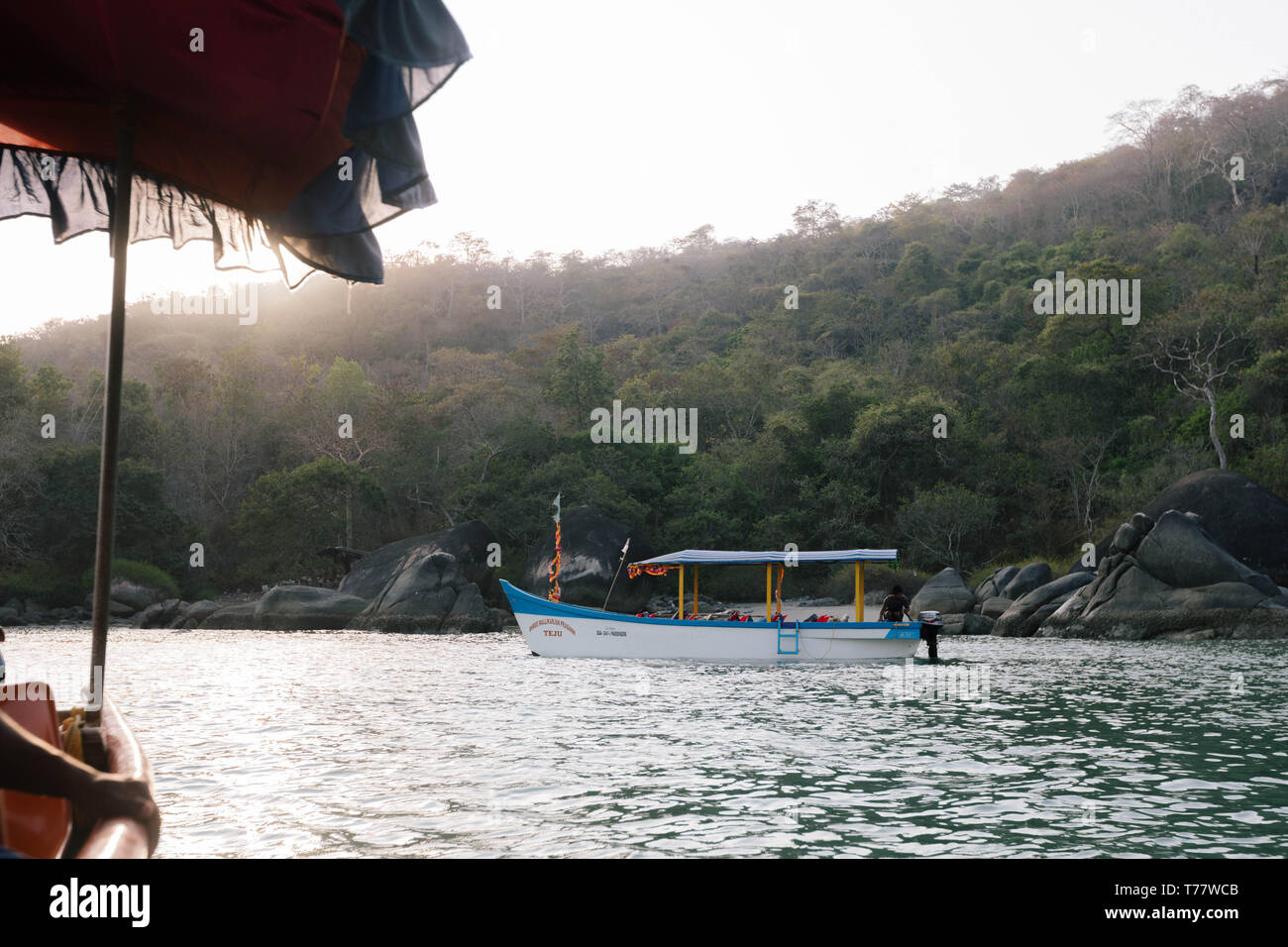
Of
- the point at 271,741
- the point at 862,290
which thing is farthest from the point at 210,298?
the point at 271,741

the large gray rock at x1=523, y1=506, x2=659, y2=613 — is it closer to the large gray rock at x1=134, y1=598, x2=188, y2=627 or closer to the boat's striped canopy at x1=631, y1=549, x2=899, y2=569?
the boat's striped canopy at x1=631, y1=549, x2=899, y2=569

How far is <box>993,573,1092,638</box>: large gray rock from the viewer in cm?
2881

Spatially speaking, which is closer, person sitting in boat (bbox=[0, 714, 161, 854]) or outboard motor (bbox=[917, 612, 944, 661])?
person sitting in boat (bbox=[0, 714, 161, 854])

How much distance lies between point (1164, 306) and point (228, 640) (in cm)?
3851

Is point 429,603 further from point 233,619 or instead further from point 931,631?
point 931,631

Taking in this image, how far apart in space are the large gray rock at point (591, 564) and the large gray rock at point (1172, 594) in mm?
12550

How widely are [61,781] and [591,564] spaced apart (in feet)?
98.9

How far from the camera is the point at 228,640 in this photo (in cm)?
2662

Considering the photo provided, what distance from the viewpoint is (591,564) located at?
107ft

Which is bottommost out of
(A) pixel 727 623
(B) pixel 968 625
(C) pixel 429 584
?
(B) pixel 968 625

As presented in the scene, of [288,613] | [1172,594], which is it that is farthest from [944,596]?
[288,613]

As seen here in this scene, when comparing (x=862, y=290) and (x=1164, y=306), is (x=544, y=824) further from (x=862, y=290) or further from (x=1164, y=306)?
(x=862, y=290)

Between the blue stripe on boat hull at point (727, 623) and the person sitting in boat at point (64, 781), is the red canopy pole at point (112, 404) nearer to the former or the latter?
the person sitting in boat at point (64, 781)

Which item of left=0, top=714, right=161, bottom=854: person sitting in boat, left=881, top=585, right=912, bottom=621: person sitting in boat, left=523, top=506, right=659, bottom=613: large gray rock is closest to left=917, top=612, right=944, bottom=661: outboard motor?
left=881, top=585, right=912, bottom=621: person sitting in boat
